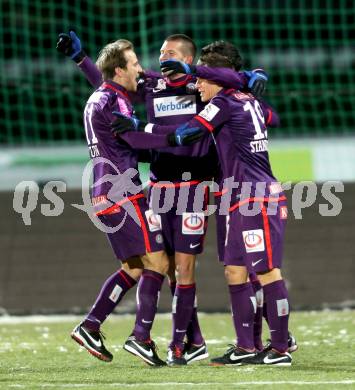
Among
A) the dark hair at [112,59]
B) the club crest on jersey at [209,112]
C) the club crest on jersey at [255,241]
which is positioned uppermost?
the dark hair at [112,59]

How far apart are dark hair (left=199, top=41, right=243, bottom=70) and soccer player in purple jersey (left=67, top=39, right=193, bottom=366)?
536mm

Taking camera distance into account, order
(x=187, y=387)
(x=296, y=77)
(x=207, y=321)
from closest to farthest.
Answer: (x=187, y=387), (x=207, y=321), (x=296, y=77)

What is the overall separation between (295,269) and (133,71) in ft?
13.3

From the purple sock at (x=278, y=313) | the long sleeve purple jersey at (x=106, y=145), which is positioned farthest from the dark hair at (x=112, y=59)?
the purple sock at (x=278, y=313)

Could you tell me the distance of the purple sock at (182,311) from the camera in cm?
695

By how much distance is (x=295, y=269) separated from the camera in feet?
34.6

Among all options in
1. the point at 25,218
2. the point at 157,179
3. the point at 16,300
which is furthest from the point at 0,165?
the point at 157,179

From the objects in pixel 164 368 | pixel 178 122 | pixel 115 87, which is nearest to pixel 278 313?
pixel 164 368

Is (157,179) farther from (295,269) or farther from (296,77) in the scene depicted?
(296,77)

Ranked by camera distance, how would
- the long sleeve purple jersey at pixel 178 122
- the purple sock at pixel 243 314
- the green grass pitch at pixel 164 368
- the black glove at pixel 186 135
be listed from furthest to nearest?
the long sleeve purple jersey at pixel 178 122, the purple sock at pixel 243 314, the black glove at pixel 186 135, the green grass pitch at pixel 164 368

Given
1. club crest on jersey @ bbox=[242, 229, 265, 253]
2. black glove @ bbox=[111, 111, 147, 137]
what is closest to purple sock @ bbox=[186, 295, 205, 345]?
club crest on jersey @ bbox=[242, 229, 265, 253]

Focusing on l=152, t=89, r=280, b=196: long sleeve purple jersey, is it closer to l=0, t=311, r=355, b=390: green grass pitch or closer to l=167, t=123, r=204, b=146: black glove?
l=167, t=123, r=204, b=146: black glove

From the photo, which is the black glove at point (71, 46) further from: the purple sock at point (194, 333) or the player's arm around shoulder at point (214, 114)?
the purple sock at point (194, 333)

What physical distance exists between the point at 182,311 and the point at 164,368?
1.63 ft
